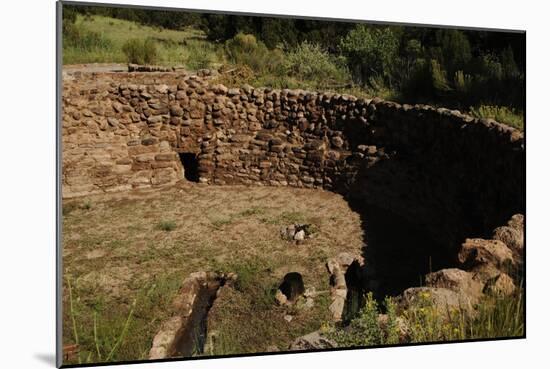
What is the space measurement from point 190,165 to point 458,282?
4859mm

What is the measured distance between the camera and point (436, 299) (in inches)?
227

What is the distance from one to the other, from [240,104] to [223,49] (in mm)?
2303

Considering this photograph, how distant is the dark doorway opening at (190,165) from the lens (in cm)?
934

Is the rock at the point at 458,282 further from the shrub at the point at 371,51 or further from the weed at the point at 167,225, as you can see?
the weed at the point at 167,225

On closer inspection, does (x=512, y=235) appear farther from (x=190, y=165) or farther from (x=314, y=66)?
(x=190, y=165)

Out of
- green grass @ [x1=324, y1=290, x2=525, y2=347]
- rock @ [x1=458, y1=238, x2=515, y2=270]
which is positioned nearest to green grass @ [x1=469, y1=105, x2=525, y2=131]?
rock @ [x1=458, y1=238, x2=515, y2=270]

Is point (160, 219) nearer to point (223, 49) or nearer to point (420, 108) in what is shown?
point (223, 49)

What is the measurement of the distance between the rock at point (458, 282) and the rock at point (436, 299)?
2.0 inches

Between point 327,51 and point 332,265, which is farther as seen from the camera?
point 327,51

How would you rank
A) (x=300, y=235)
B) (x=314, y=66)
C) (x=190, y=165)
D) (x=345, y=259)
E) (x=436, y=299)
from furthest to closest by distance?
(x=190, y=165), (x=314, y=66), (x=300, y=235), (x=345, y=259), (x=436, y=299)

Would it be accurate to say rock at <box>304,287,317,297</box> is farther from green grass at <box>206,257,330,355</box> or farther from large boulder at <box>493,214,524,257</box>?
large boulder at <box>493,214,524,257</box>

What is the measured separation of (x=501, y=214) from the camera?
699cm

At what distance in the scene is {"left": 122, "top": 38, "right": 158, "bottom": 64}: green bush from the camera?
6.98 m

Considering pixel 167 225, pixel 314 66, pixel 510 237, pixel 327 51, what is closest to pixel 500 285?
pixel 510 237
